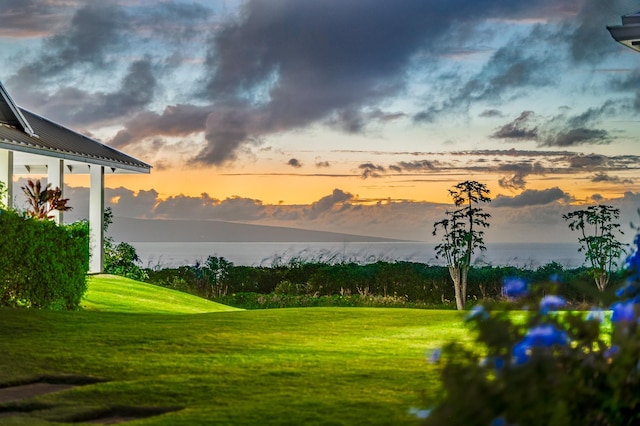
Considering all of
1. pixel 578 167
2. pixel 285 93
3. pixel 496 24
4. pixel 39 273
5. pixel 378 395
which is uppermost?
pixel 496 24

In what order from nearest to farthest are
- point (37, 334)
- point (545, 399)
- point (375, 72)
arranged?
1. point (545, 399)
2. point (37, 334)
3. point (375, 72)

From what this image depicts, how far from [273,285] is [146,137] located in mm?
5885

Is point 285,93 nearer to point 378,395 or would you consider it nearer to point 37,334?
point 37,334

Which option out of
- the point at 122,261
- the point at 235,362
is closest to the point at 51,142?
the point at 122,261

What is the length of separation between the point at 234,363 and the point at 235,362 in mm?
51

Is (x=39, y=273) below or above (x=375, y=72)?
below

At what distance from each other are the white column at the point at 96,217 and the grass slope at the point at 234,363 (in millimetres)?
9310

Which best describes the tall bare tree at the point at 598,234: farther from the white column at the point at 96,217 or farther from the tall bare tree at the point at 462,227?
the white column at the point at 96,217

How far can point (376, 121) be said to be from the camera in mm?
22828

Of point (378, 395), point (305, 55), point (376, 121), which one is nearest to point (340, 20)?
point (305, 55)

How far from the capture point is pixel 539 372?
3236 mm

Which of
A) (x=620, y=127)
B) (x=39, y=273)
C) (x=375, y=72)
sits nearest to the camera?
A: (x=39, y=273)

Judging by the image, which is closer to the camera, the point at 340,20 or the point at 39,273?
the point at 39,273

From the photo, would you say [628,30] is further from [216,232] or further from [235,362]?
[216,232]
